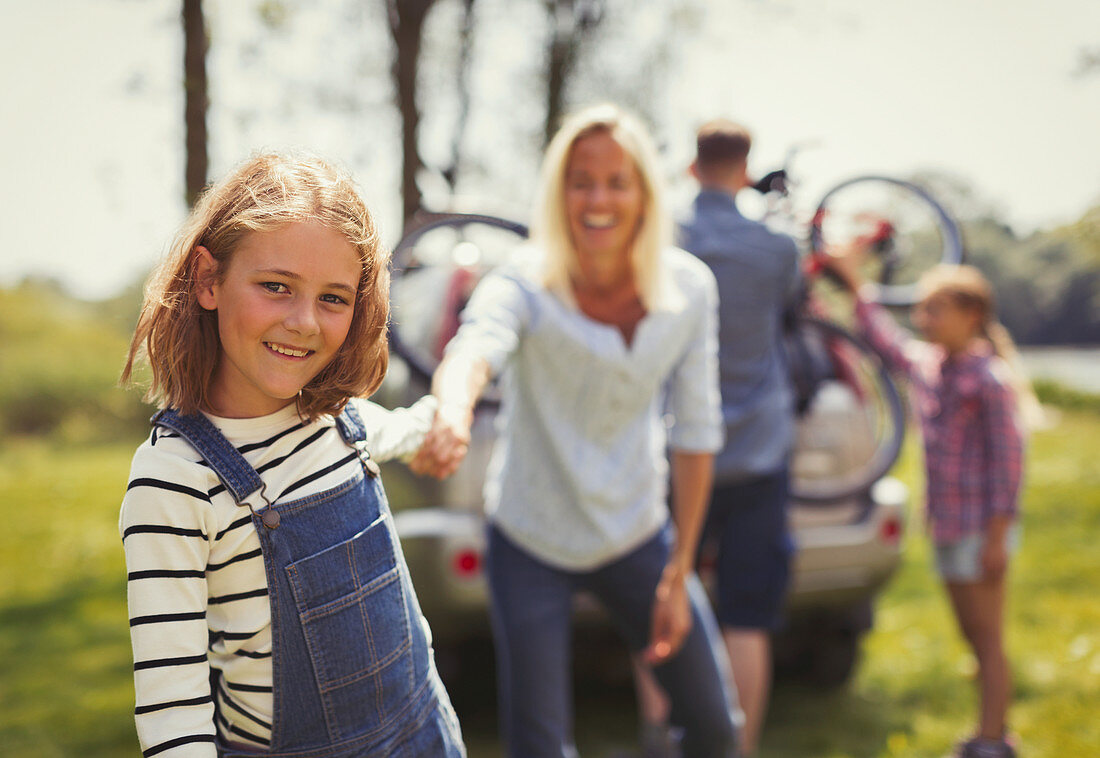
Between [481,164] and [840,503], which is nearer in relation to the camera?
[840,503]

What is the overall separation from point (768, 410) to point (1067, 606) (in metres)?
3.60

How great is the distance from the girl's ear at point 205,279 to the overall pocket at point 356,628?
0.39 m

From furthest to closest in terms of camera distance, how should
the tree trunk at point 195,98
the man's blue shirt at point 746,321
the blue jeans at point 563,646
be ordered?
the man's blue shirt at point 746,321, the tree trunk at point 195,98, the blue jeans at point 563,646

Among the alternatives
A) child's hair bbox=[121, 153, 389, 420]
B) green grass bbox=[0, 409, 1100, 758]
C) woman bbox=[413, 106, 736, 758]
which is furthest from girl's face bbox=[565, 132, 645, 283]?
green grass bbox=[0, 409, 1100, 758]

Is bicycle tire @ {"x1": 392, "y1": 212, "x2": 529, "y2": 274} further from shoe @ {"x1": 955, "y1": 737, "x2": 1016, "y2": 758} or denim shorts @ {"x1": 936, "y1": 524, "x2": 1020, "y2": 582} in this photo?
shoe @ {"x1": 955, "y1": 737, "x2": 1016, "y2": 758}

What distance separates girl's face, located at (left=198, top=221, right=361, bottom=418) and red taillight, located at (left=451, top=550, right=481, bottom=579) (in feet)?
6.13

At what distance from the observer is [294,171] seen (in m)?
1.35

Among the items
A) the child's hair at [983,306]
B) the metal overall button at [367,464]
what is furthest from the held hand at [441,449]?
the child's hair at [983,306]

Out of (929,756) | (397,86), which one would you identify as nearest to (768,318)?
(929,756)

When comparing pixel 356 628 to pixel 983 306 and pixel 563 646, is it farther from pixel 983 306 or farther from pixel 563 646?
pixel 983 306

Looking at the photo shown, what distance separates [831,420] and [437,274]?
68.1 inches

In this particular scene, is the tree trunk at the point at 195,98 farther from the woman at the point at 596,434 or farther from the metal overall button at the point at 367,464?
the metal overall button at the point at 367,464

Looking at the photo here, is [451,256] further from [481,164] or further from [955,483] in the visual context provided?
[481,164]

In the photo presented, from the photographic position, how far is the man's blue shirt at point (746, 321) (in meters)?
3.06
